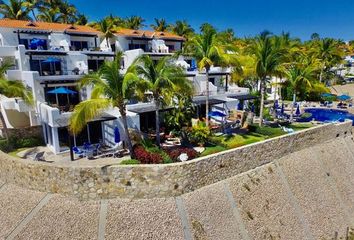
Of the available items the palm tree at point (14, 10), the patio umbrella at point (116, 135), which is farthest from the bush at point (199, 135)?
the palm tree at point (14, 10)

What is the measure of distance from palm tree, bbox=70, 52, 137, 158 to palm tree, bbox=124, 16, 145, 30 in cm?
4067

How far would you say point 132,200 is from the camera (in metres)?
16.4

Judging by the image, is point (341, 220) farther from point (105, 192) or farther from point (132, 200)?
point (105, 192)

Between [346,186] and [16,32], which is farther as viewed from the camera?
[16,32]

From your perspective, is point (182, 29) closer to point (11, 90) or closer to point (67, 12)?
point (67, 12)

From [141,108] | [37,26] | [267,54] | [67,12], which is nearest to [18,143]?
[141,108]

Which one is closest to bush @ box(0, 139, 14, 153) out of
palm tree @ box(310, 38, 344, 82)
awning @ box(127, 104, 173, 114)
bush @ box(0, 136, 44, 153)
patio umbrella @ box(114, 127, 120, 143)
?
bush @ box(0, 136, 44, 153)

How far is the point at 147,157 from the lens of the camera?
61.3 ft

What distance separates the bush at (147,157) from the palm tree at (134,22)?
4220 cm

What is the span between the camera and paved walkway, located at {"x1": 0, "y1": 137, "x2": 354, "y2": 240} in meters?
15.6

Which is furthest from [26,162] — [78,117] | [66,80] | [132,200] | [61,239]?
[66,80]

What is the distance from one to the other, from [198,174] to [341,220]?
1459cm

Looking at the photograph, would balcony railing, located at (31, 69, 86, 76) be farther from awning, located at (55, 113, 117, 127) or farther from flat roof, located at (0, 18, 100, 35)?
flat roof, located at (0, 18, 100, 35)

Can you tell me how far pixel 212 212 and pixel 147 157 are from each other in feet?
17.8
